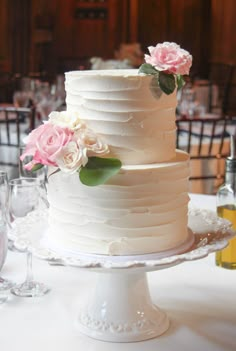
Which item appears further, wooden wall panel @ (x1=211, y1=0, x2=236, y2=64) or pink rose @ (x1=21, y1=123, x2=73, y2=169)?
wooden wall panel @ (x1=211, y1=0, x2=236, y2=64)

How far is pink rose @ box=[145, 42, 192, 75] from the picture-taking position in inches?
51.3

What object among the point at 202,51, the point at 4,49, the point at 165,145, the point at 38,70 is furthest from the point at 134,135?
the point at 202,51

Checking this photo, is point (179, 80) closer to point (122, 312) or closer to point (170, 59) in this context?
point (170, 59)

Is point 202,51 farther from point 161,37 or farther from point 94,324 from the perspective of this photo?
point 94,324

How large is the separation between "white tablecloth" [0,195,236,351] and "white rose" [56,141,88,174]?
195 millimetres

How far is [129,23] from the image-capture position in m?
8.60

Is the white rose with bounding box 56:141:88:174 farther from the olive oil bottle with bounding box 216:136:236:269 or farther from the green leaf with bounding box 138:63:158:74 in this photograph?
the olive oil bottle with bounding box 216:136:236:269

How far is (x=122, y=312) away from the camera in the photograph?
4.45 feet

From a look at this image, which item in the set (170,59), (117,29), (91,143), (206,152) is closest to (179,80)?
(170,59)

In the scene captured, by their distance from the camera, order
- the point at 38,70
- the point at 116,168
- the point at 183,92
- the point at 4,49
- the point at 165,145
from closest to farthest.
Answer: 1. the point at 116,168
2. the point at 165,145
3. the point at 183,92
4. the point at 4,49
5. the point at 38,70

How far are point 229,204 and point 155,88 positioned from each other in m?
0.57

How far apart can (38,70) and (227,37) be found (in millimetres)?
2400

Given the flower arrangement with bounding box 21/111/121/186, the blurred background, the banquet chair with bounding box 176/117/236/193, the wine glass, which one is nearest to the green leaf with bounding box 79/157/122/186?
the flower arrangement with bounding box 21/111/121/186

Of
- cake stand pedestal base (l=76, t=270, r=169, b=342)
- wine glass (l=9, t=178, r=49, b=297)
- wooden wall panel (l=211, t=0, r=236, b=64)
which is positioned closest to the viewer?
cake stand pedestal base (l=76, t=270, r=169, b=342)
